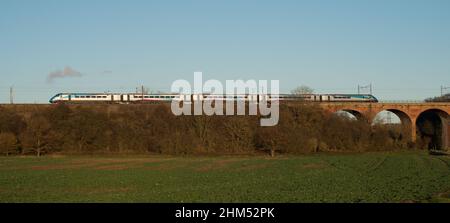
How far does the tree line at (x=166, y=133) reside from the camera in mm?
53062

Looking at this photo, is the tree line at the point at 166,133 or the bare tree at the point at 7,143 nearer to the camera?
the bare tree at the point at 7,143

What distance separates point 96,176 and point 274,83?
1675 inches

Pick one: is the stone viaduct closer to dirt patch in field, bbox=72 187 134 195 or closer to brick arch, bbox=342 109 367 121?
brick arch, bbox=342 109 367 121

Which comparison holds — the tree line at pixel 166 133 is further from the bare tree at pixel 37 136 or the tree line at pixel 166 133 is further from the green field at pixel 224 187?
the green field at pixel 224 187

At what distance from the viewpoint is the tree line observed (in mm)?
53062

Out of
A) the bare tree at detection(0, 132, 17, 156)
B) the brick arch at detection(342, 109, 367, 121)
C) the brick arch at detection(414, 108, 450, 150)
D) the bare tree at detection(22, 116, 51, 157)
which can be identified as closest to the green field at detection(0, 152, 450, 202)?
the bare tree at detection(0, 132, 17, 156)

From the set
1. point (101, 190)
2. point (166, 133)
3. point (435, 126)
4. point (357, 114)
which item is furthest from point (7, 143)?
point (435, 126)

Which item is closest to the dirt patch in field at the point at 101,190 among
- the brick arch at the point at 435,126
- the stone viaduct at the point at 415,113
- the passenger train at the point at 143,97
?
the passenger train at the point at 143,97

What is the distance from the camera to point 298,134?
54438mm

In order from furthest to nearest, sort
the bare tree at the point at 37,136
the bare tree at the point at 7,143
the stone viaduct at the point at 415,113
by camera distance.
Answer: the stone viaduct at the point at 415,113 → the bare tree at the point at 37,136 → the bare tree at the point at 7,143

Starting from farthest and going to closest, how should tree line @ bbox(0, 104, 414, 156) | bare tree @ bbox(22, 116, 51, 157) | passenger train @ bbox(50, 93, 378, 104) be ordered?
passenger train @ bbox(50, 93, 378, 104)
tree line @ bbox(0, 104, 414, 156)
bare tree @ bbox(22, 116, 51, 157)
